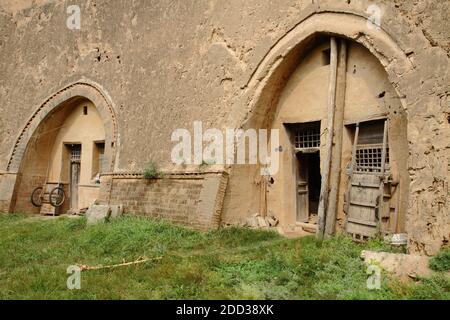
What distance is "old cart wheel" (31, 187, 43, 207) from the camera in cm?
1457

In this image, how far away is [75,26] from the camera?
13.9 m

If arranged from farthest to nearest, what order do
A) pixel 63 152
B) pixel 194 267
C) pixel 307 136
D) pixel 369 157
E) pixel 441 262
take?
pixel 63 152
pixel 307 136
pixel 369 157
pixel 194 267
pixel 441 262

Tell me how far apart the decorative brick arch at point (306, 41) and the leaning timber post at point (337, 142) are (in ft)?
1.65

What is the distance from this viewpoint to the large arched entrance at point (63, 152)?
44.9ft

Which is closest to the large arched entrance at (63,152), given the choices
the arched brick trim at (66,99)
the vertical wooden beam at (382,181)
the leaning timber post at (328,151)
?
the arched brick trim at (66,99)

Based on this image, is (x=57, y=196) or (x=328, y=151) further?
(x=57, y=196)

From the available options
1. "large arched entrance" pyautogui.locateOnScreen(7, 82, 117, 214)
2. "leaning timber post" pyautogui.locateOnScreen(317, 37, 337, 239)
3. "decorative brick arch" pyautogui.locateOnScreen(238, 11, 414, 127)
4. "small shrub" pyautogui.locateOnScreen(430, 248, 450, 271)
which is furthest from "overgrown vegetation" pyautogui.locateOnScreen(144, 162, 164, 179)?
"small shrub" pyautogui.locateOnScreen(430, 248, 450, 271)

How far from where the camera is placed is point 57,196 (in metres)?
14.4

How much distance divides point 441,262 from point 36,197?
13.4 metres

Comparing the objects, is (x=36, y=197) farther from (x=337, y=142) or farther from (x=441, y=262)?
(x=441, y=262)

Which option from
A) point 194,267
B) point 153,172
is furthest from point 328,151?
point 153,172
